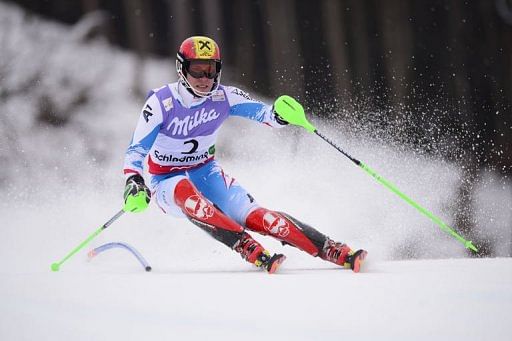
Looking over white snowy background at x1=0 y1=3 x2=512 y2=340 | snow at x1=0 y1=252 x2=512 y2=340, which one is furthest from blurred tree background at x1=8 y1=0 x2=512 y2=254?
snow at x1=0 y1=252 x2=512 y2=340

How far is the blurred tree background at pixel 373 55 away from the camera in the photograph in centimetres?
424

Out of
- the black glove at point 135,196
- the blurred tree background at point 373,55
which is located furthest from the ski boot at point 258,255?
the blurred tree background at point 373,55

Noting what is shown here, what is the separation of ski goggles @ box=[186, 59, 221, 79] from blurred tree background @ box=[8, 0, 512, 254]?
154 cm

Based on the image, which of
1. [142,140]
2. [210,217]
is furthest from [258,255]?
[142,140]

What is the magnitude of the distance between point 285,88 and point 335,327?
319 centimetres

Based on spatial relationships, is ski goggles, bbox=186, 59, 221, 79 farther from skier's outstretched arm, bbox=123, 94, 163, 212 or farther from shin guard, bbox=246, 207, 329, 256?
shin guard, bbox=246, 207, 329, 256

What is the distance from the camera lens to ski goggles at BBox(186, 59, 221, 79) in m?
3.05

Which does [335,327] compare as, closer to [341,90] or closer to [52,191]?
[341,90]

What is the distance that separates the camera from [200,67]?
3061mm

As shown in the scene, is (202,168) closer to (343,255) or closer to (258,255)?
(258,255)

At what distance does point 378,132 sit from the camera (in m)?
4.47

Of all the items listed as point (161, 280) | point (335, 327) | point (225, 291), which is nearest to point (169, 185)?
point (161, 280)

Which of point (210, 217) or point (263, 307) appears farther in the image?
point (210, 217)

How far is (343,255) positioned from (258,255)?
444 millimetres
